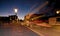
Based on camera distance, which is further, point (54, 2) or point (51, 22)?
point (54, 2)

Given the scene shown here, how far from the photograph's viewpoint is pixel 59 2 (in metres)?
50.3

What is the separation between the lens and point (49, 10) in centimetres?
4944

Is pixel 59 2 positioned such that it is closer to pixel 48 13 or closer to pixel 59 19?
pixel 48 13

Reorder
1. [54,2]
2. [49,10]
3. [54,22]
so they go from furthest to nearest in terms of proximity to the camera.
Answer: [54,2]
[49,10]
[54,22]

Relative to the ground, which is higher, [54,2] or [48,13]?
[54,2]

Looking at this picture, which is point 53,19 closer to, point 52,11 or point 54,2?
point 52,11

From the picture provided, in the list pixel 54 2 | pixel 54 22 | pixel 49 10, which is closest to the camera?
pixel 54 22

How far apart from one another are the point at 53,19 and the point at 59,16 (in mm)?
2133

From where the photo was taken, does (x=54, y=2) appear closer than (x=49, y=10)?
No

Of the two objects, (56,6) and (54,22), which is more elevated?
(56,6)

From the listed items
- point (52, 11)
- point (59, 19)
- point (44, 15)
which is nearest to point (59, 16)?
point (59, 19)

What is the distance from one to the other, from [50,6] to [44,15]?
3.65m

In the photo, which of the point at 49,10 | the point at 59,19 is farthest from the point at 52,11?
the point at 59,19

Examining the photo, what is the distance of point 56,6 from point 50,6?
6.27ft
